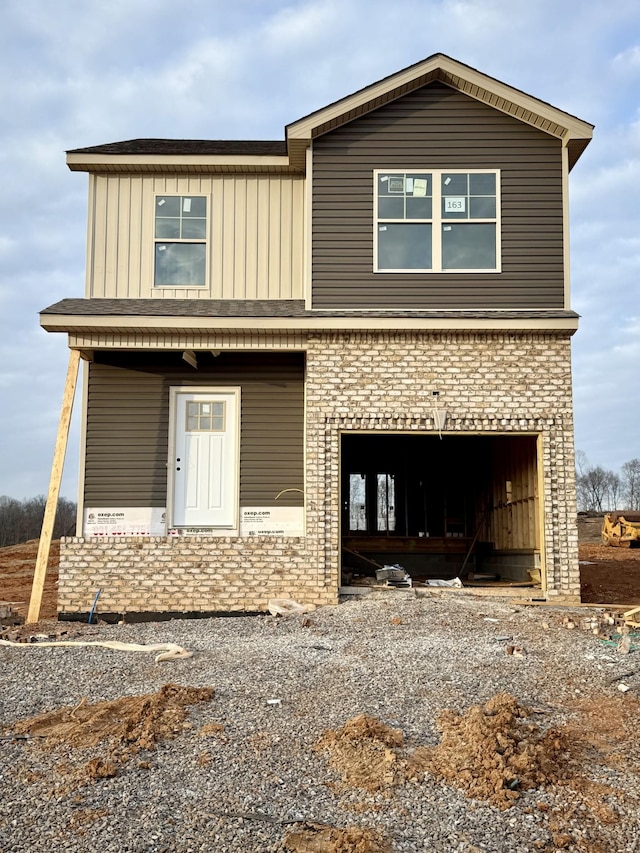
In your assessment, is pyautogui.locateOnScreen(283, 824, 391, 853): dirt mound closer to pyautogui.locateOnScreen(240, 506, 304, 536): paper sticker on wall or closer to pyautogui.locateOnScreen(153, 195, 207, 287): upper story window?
pyautogui.locateOnScreen(240, 506, 304, 536): paper sticker on wall

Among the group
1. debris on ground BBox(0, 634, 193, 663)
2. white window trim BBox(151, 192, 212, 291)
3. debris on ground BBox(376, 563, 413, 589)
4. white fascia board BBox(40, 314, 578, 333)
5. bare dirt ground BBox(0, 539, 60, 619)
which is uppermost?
white window trim BBox(151, 192, 212, 291)

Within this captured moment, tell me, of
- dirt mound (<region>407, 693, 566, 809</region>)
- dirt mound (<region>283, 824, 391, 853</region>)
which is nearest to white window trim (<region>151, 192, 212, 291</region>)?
dirt mound (<region>407, 693, 566, 809</region>)

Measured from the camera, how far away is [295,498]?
1184 cm

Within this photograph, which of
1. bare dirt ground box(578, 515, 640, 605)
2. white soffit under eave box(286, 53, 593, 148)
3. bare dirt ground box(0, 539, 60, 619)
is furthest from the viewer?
bare dirt ground box(578, 515, 640, 605)

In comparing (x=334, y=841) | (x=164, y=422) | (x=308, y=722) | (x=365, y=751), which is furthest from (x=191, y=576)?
(x=334, y=841)

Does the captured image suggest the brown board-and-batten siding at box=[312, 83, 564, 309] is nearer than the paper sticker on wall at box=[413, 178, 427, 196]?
Yes

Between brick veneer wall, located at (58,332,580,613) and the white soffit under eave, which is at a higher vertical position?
the white soffit under eave

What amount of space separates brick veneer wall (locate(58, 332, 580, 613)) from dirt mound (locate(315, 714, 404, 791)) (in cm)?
528

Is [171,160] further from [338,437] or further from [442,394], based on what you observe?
[442,394]

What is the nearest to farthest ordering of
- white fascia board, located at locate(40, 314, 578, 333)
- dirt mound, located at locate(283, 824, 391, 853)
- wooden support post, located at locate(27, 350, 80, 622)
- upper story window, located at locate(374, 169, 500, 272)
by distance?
dirt mound, located at locate(283, 824, 391, 853) → wooden support post, located at locate(27, 350, 80, 622) → white fascia board, located at locate(40, 314, 578, 333) → upper story window, located at locate(374, 169, 500, 272)

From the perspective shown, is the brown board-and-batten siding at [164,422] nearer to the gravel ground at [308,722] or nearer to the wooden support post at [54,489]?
the wooden support post at [54,489]

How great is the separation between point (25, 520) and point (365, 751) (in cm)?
4259

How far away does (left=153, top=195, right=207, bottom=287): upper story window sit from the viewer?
12.2 metres

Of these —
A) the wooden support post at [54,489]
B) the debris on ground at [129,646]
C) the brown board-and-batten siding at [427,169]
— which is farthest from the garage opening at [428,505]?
the debris on ground at [129,646]
